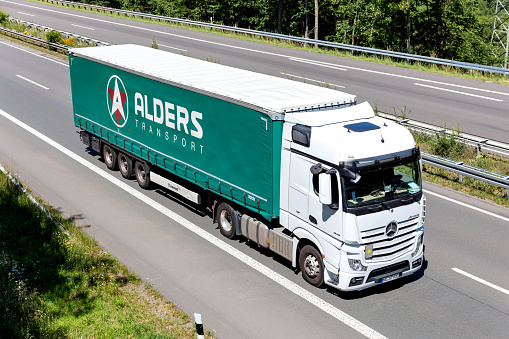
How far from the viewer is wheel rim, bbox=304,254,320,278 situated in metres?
10.5

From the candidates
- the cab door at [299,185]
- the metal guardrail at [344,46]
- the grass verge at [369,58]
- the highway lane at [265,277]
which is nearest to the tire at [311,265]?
the highway lane at [265,277]

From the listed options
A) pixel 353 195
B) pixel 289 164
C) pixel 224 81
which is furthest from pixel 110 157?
pixel 353 195

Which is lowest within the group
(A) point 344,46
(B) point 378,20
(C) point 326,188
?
(C) point 326,188

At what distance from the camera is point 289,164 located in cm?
1054

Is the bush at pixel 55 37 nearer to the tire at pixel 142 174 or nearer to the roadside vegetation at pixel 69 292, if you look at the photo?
the tire at pixel 142 174

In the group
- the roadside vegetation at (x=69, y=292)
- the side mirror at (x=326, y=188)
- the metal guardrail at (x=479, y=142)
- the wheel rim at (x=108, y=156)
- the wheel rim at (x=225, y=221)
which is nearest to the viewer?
the roadside vegetation at (x=69, y=292)

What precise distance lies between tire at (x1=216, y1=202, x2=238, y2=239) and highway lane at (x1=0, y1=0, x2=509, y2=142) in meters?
11.3

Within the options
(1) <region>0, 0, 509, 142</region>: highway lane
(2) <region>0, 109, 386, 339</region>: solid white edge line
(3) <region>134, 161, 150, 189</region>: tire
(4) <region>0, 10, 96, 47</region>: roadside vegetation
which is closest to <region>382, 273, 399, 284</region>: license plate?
(2) <region>0, 109, 386, 339</region>: solid white edge line

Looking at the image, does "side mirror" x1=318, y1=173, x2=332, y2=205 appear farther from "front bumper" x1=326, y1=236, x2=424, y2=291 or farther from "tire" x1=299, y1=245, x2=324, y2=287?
"tire" x1=299, y1=245, x2=324, y2=287

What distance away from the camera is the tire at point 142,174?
15.5 meters

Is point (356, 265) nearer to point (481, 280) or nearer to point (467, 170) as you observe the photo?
point (481, 280)

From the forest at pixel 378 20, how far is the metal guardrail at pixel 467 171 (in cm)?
2686

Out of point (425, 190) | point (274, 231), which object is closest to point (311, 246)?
point (274, 231)

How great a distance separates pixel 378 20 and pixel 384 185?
4317 cm
